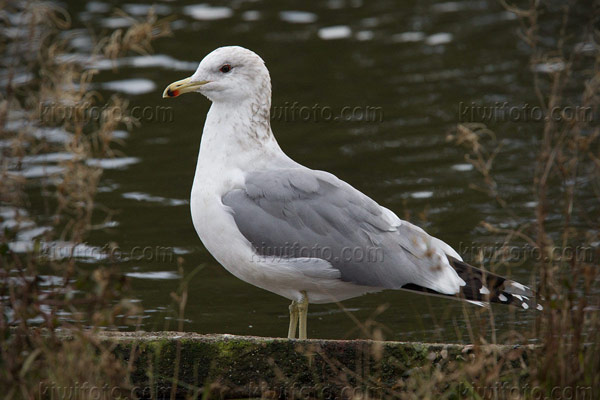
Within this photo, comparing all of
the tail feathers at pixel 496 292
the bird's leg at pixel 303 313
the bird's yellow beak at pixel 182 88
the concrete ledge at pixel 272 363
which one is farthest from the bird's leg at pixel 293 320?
the bird's yellow beak at pixel 182 88

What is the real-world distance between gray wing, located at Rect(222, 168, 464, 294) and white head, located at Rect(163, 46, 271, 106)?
57 centimetres

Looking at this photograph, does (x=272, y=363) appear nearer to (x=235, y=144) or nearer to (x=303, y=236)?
(x=303, y=236)

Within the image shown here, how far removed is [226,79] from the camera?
615 centimetres

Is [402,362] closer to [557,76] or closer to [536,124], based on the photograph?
[557,76]

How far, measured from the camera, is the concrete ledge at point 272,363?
4957mm

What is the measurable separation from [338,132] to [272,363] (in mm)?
7297

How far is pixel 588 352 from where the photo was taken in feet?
15.2

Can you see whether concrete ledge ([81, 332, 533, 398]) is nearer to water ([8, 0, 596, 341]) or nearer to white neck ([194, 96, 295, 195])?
water ([8, 0, 596, 341])

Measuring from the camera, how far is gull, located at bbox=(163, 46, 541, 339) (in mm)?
5773

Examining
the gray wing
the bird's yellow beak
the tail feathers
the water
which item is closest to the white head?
the bird's yellow beak

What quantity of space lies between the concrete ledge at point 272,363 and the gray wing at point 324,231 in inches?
32.8

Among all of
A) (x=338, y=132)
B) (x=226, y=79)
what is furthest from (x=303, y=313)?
(x=338, y=132)

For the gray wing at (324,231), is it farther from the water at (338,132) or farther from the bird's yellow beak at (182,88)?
the bird's yellow beak at (182,88)

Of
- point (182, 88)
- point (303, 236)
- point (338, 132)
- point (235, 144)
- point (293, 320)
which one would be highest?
point (182, 88)
